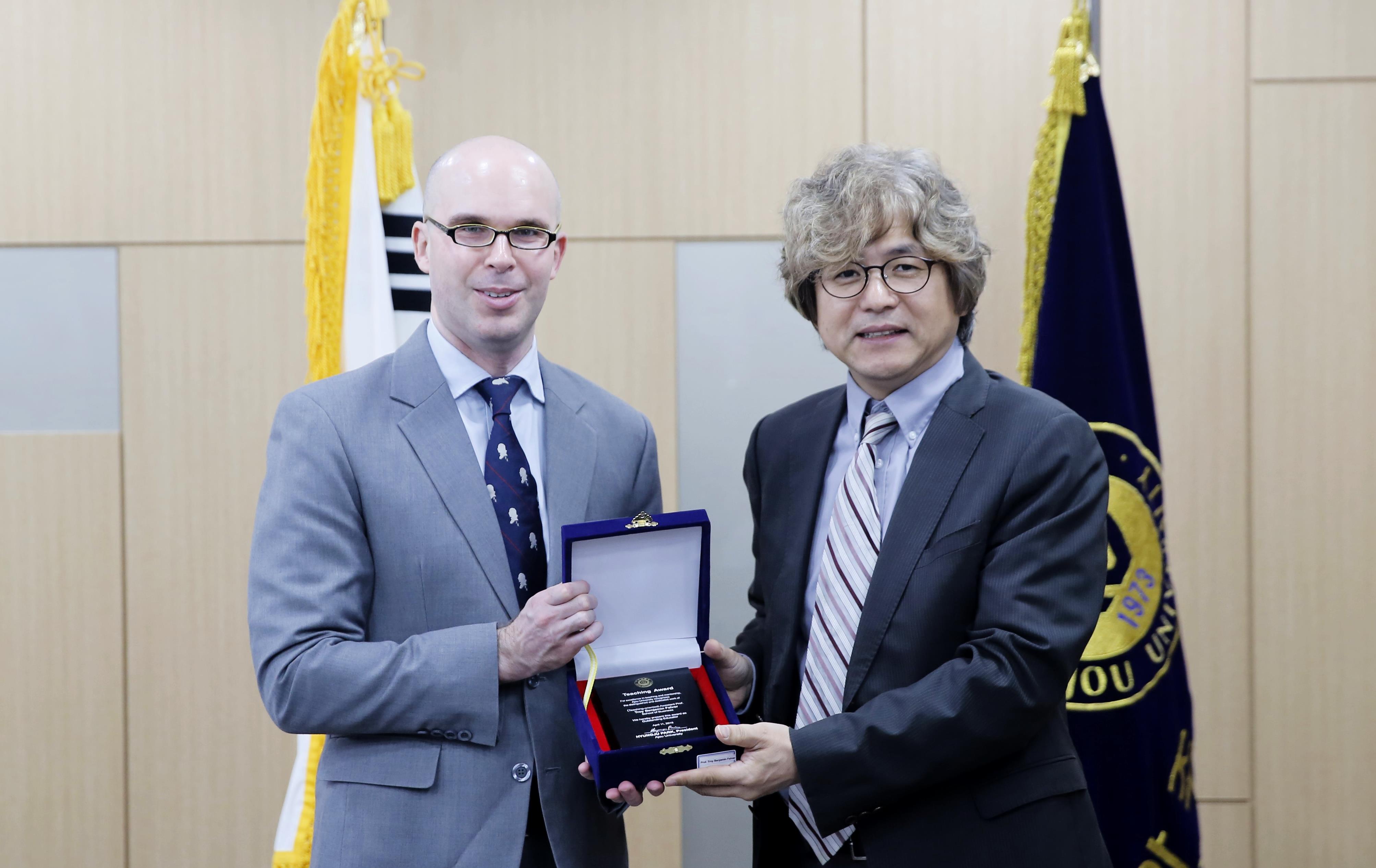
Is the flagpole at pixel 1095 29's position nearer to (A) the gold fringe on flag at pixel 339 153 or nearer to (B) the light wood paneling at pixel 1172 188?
(B) the light wood paneling at pixel 1172 188

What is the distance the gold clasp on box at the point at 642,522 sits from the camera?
1402mm

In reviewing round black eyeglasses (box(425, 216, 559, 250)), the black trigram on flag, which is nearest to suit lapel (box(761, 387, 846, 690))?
round black eyeglasses (box(425, 216, 559, 250))

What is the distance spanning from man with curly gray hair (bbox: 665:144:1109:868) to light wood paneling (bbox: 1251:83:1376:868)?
1615 millimetres

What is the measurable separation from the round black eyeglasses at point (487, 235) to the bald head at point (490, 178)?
0.5 inches

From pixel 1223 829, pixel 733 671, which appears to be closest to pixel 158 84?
pixel 733 671

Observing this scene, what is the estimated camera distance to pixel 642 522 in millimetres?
1410

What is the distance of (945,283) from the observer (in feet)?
5.12

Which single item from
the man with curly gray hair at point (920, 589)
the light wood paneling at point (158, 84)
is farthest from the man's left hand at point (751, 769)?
the light wood paneling at point (158, 84)

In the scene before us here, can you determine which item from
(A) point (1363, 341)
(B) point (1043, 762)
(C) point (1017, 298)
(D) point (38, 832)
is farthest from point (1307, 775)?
(D) point (38, 832)

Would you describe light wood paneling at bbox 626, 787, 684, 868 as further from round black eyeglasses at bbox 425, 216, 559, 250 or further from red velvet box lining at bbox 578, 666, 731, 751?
round black eyeglasses at bbox 425, 216, 559, 250

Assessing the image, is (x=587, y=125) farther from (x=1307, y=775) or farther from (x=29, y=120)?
(x=1307, y=775)

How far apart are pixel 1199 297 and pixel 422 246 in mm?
2176

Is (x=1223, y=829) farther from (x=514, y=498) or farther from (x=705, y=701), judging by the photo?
(x=514, y=498)

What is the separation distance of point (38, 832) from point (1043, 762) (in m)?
2.85
